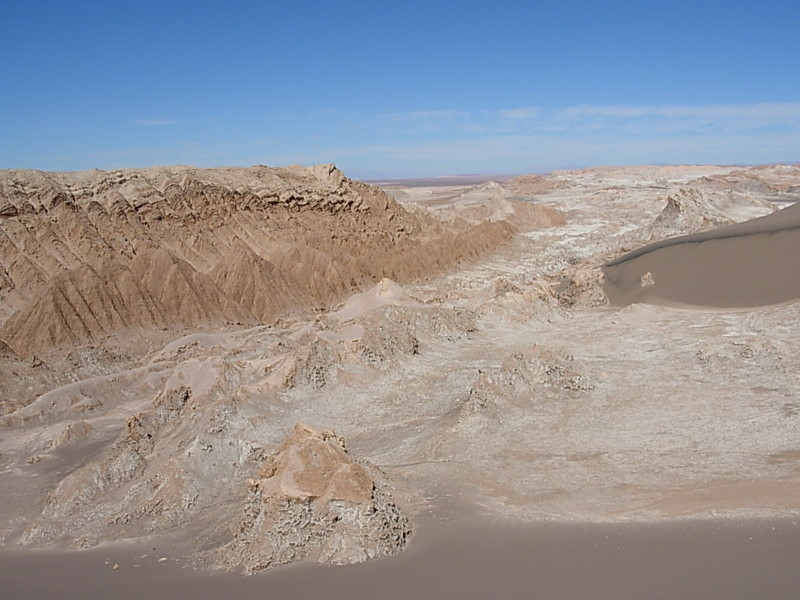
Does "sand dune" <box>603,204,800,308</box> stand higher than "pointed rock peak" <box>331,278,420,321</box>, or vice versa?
"sand dune" <box>603,204,800,308</box>

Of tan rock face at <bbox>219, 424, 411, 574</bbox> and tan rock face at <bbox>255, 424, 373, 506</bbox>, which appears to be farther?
tan rock face at <bbox>255, 424, 373, 506</bbox>

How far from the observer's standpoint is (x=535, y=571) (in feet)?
20.7

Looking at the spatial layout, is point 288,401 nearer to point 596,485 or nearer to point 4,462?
point 4,462

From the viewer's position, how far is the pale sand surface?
588 cm

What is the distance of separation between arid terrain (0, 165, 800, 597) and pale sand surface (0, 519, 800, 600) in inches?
9.0

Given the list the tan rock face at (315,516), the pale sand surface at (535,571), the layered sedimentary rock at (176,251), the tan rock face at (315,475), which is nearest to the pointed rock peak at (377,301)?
the layered sedimentary rock at (176,251)

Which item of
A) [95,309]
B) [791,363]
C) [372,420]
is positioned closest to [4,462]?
[372,420]

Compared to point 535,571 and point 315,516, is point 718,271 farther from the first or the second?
point 315,516

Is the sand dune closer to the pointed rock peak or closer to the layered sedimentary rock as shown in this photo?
the pointed rock peak

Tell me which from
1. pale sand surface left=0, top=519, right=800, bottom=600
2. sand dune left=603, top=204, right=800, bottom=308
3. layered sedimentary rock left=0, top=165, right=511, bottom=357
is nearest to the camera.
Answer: pale sand surface left=0, top=519, right=800, bottom=600

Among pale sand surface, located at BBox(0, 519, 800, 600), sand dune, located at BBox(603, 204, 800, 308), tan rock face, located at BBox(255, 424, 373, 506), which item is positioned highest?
sand dune, located at BBox(603, 204, 800, 308)

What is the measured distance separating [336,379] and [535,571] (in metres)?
8.14

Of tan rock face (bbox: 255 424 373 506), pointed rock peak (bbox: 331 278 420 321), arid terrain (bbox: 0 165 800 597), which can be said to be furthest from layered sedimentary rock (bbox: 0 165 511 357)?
tan rock face (bbox: 255 424 373 506)

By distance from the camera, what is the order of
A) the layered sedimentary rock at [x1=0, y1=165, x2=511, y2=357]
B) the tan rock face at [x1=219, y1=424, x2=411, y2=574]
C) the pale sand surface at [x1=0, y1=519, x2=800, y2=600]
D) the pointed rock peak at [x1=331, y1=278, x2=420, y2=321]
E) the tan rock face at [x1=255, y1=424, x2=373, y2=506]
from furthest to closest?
the layered sedimentary rock at [x1=0, y1=165, x2=511, y2=357] < the pointed rock peak at [x1=331, y1=278, x2=420, y2=321] < the tan rock face at [x1=255, y1=424, x2=373, y2=506] < the tan rock face at [x1=219, y1=424, x2=411, y2=574] < the pale sand surface at [x1=0, y1=519, x2=800, y2=600]
